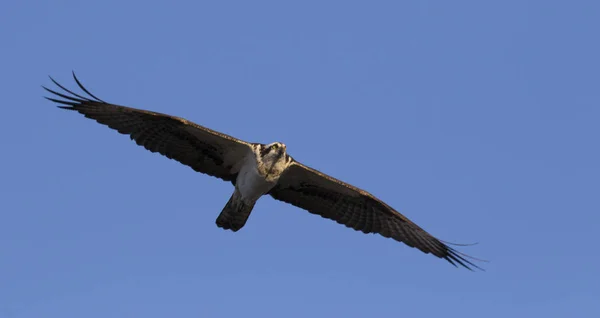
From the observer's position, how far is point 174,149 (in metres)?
19.9

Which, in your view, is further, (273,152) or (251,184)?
(251,184)

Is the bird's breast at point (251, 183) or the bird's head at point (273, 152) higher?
the bird's head at point (273, 152)

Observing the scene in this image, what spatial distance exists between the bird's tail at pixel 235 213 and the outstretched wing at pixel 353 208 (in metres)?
0.97

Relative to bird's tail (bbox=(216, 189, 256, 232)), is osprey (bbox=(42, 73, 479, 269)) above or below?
above

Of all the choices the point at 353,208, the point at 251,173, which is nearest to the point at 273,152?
the point at 251,173

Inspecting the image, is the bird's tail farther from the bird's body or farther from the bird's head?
the bird's head

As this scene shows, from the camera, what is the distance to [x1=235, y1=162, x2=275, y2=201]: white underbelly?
19.6m

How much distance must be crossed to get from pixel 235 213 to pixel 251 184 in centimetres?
70

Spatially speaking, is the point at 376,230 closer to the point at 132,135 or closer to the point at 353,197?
the point at 353,197

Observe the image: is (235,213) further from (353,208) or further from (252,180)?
(353,208)

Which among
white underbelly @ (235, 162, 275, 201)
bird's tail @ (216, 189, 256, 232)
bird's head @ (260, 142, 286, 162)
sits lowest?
bird's tail @ (216, 189, 256, 232)

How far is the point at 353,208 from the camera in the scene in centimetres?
2105

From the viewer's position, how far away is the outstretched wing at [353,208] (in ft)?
67.7

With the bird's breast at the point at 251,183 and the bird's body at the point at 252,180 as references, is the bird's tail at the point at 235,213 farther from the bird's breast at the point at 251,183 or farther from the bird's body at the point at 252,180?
the bird's breast at the point at 251,183
